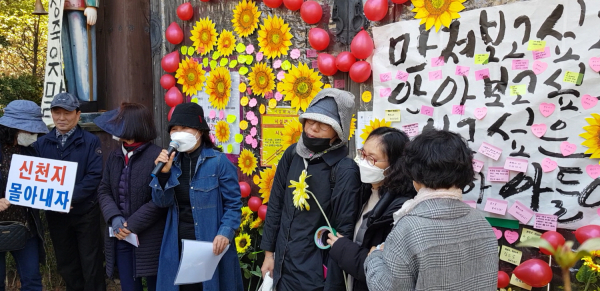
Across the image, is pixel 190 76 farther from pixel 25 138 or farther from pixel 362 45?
pixel 362 45

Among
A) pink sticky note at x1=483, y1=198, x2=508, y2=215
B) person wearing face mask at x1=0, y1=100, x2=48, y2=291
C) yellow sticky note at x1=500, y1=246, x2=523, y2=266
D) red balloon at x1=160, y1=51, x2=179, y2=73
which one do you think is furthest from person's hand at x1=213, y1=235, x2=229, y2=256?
red balloon at x1=160, y1=51, x2=179, y2=73

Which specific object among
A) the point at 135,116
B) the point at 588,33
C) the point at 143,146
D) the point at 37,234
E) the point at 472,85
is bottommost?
the point at 37,234

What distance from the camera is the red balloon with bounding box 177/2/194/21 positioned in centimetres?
475

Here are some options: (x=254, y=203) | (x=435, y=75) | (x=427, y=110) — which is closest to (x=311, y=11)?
(x=435, y=75)

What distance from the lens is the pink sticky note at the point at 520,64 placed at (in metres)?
2.97

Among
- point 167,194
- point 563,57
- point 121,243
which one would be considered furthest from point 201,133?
point 563,57

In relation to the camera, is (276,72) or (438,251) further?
(276,72)

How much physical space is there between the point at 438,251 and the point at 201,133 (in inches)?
76.8

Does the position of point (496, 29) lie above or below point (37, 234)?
above

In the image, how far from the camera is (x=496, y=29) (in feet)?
10.1

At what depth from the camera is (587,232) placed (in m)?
2.63

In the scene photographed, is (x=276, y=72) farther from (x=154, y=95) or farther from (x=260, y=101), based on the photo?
(x=154, y=95)

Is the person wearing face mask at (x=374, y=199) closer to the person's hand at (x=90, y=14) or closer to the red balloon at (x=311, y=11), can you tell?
the red balloon at (x=311, y=11)

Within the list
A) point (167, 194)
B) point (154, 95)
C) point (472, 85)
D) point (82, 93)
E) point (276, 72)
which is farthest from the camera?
point (154, 95)
